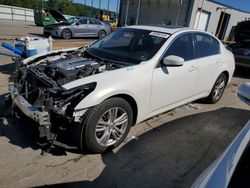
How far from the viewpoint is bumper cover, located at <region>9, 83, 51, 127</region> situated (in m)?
2.62

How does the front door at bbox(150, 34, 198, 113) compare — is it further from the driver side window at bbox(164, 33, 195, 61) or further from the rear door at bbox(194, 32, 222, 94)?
the rear door at bbox(194, 32, 222, 94)

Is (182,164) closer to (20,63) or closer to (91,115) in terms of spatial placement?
(91,115)

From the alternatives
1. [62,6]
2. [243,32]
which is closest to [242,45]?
[243,32]

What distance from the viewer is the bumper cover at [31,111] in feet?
8.59

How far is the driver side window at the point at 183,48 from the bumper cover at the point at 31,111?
1.96 metres

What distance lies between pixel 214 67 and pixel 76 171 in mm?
3301

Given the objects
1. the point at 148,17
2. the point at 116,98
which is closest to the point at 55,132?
the point at 116,98

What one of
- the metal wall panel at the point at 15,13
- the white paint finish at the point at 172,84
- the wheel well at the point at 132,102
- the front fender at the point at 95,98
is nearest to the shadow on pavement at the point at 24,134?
the front fender at the point at 95,98

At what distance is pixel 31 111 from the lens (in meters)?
2.70

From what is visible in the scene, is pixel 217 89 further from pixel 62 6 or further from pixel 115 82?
pixel 62 6

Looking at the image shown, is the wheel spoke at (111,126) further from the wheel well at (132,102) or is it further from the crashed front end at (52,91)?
the crashed front end at (52,91)

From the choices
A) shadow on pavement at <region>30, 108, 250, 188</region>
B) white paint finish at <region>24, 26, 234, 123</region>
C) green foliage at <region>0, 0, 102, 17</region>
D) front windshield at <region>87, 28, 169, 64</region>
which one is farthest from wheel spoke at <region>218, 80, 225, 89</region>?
green foliage at <region>0, 0, 102, 17</region>

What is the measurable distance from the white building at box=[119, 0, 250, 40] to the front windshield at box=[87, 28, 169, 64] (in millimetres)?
22438

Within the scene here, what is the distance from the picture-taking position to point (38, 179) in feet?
8.57
